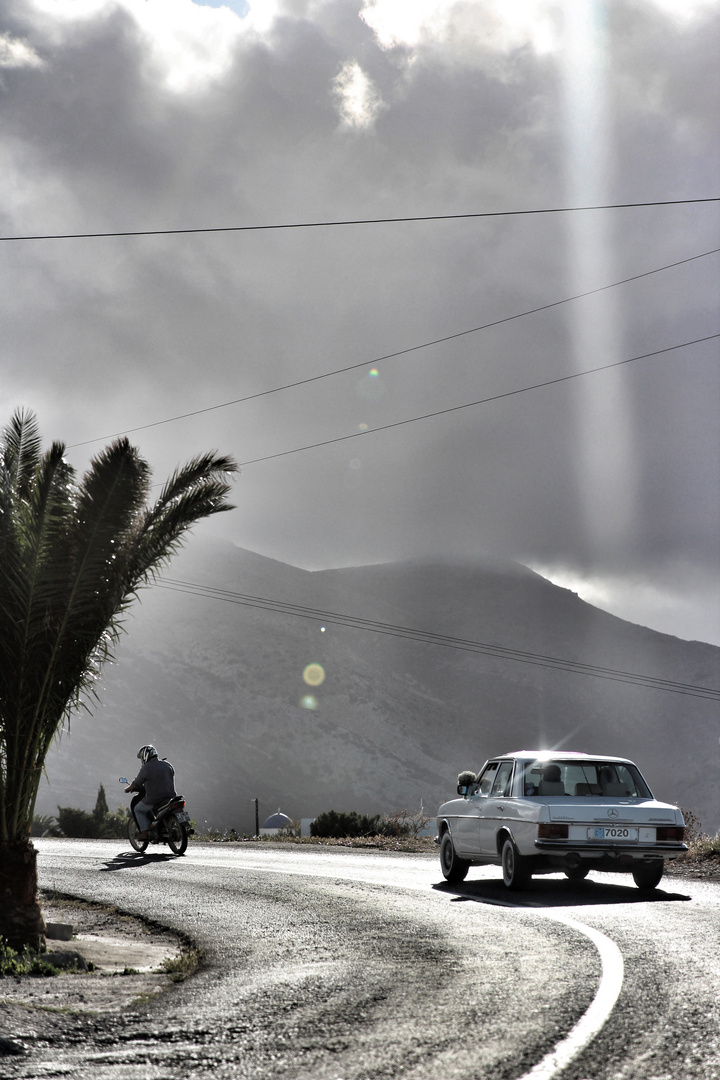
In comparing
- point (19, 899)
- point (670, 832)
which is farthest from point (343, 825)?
point (19, 899)

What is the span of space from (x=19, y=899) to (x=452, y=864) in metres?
6.35

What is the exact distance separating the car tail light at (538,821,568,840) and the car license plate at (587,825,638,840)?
13.6 inches

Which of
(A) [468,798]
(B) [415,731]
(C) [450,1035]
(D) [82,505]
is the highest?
(B) [415,731]

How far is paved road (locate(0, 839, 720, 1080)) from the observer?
4242 millimetres

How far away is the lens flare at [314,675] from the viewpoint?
161000mm

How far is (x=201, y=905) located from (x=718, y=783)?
163m

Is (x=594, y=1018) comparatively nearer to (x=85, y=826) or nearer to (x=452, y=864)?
(x=452, y=864)

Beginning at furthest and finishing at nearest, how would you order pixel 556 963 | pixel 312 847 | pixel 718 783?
pixel 718 783 < pixel 312 847 < pixel 556 963

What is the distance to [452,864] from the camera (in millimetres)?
13211

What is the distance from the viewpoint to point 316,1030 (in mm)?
4801

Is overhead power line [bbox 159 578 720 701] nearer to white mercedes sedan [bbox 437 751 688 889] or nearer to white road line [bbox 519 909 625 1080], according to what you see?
white mercedes sedan [bbox 437 751 688 889]

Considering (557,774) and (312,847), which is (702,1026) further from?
(312,847)

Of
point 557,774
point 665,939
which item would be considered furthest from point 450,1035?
point 557,774

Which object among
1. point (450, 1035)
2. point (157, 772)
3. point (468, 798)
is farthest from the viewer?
point (157, 772)
